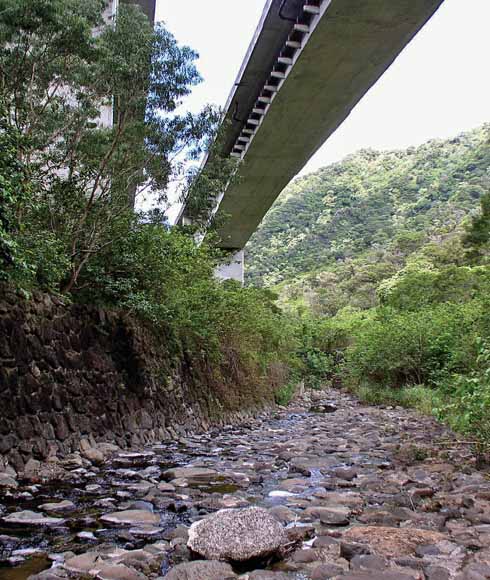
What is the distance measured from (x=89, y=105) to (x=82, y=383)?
13.6 ft

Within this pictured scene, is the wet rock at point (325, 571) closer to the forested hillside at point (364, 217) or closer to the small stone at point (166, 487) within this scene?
the small stone at point (166, 487)

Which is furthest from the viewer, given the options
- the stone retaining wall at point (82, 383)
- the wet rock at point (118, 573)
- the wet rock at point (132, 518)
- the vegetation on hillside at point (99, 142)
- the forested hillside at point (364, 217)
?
the forested hillside at point (364, 217)

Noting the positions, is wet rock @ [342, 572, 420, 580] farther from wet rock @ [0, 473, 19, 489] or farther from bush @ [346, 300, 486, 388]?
bush @ [346, 300, 486, 388]

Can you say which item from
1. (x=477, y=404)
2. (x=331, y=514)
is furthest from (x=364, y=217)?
(x=331, y=514)

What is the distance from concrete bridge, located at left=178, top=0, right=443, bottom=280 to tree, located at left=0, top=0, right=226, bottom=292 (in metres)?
4.26

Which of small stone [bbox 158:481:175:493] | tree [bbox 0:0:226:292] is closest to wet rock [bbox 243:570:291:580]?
small stone [bbox 158:481:175:493]

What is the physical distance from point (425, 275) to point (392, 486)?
26.5 m

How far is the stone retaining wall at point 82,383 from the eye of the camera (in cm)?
608

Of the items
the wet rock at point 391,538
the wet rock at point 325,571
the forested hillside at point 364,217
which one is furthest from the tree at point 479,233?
the wet rock at point 325,571

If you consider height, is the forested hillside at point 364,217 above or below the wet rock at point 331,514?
above

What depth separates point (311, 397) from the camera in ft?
74.0

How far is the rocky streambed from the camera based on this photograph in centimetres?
308

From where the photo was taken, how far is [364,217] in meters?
68.8

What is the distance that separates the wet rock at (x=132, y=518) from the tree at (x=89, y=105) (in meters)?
4.12
